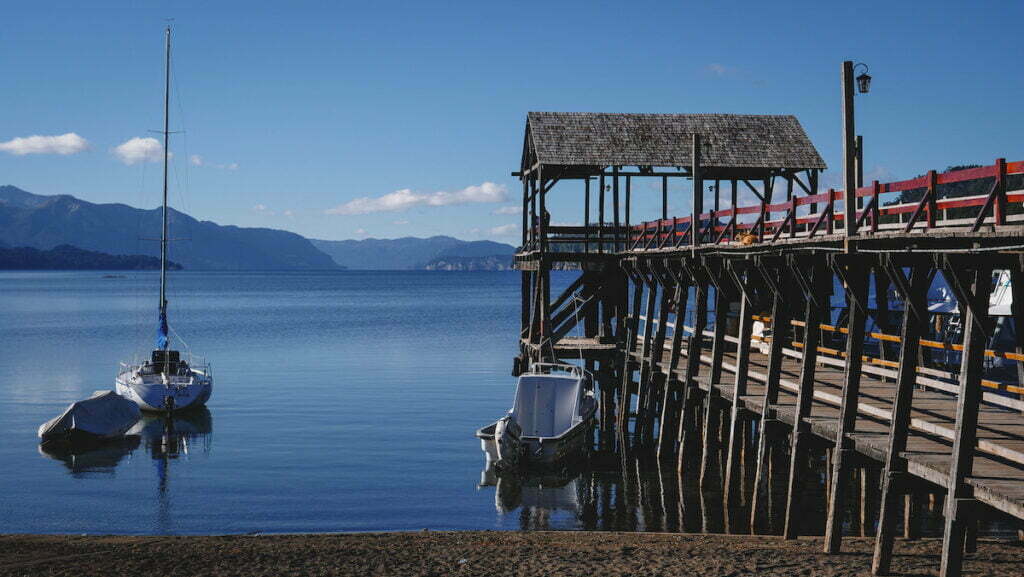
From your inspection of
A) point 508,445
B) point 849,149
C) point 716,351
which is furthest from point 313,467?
point 849,149

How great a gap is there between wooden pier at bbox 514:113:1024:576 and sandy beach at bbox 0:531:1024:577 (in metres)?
0.84

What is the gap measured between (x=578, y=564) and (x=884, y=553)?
4.31 meters

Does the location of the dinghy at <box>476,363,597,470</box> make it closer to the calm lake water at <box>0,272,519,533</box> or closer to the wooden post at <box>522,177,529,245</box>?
the calm lake water at <box>0,272,519,533</box>

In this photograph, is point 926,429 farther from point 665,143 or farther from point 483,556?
point 665,143

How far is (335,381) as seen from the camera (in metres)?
44.7

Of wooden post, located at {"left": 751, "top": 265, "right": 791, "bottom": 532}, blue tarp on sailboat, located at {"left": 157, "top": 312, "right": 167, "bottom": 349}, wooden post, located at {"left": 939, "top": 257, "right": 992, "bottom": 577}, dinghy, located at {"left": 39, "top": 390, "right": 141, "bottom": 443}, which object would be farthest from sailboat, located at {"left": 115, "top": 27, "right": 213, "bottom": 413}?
wooden post, located at {"left": 939, "top": 257, "right": 992, "bottom": 577}

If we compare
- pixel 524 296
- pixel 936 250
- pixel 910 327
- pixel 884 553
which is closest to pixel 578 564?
pixel 884 553

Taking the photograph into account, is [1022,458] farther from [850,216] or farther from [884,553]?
[850,216]

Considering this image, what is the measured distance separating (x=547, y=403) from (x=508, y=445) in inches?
107

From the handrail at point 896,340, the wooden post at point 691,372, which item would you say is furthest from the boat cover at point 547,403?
the handrail at point 896,340

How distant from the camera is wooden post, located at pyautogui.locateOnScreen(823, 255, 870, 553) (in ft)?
47.1

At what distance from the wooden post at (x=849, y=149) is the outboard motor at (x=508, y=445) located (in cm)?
1097

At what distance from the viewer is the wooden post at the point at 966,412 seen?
11406 millimetres

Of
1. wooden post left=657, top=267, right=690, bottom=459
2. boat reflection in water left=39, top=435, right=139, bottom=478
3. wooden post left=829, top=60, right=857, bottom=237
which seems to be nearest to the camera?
wooden post left=829, top=60, right=857, bottom=237
